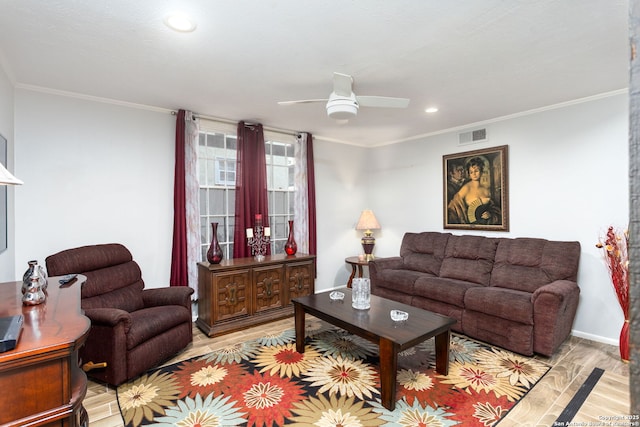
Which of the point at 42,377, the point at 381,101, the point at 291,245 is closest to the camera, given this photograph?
the point at 42,377

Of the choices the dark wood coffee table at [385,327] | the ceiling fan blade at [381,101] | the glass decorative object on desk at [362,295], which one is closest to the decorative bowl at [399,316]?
the dark wood coffee table at [385,327]

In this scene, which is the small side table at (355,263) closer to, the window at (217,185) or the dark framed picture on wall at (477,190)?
the dark framed picture on wall at (477,190)

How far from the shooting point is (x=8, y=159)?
2.73 m

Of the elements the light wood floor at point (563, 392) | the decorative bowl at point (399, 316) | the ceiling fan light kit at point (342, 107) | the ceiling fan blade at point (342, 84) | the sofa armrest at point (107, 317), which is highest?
the ceiling fan blade at point (342, 84)

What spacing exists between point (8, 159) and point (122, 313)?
1.61 metres

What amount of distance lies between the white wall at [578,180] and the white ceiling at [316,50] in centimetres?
31

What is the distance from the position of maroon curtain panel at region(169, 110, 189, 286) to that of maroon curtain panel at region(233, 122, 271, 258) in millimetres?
642

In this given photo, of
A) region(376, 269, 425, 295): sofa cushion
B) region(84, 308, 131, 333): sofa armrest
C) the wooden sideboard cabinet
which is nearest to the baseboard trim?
region(376, 269, 425, 295): sofa cushion

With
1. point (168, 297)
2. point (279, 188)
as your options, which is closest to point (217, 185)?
point (279, 188)

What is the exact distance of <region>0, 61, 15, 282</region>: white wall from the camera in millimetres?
2545

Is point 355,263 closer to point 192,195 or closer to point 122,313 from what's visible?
point 192,195

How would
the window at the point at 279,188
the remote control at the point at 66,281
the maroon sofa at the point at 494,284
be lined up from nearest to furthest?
the remote control at the point at 66,281 → the maroon sofa at the point at 494,284 → the window at the point at 279,188

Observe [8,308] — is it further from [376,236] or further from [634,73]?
[376,236]

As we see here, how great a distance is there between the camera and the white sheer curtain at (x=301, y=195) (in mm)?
4812
